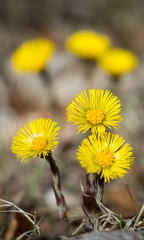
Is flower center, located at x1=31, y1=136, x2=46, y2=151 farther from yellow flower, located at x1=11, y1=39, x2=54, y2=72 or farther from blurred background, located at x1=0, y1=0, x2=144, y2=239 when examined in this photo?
yellow flower, located at x1=11, y1=39, x2=54, y2=72

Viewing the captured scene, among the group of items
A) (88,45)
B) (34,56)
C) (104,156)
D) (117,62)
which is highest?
(88,45)

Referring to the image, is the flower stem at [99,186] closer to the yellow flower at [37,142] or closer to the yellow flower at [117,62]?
the yellow flower at [37,142]

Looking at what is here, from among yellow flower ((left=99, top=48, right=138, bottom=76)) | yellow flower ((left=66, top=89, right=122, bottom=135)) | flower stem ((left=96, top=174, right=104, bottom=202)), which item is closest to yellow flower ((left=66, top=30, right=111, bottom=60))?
yellow flower ((left=99, top=48, right=138, bottom=76))

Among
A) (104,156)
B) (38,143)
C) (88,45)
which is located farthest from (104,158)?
(88,45)

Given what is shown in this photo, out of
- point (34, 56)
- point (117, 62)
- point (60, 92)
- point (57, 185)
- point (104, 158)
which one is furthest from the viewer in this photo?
point (60, 92)

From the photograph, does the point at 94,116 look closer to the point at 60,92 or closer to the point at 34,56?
the point at 34,56

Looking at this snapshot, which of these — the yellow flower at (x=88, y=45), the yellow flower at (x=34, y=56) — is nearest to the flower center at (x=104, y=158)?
the yellow flower at (x=34, y=56)
